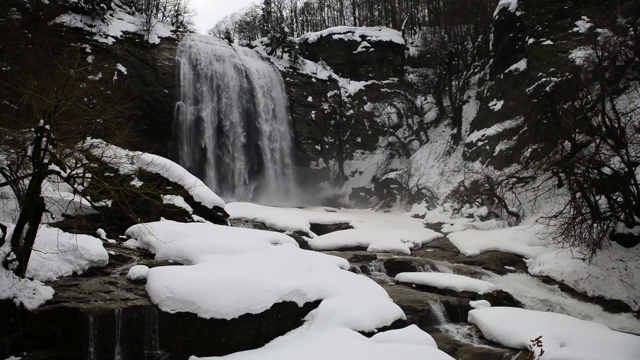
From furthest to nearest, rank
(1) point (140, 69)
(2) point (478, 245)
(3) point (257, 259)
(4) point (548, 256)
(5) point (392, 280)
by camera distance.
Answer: (1) point (140, 69)
(2) point (478, 245)
(4) point (548, 256)
(5) point (392, 280)
(3) point (257, 259)

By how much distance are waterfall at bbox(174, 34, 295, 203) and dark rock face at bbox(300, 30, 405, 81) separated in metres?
6.75

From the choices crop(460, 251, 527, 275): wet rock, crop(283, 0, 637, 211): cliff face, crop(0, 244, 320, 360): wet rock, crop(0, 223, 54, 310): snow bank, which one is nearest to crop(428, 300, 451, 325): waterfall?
crop(0, 244, 320, 360): wet rock

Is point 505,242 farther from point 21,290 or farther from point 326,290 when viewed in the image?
point 21,290

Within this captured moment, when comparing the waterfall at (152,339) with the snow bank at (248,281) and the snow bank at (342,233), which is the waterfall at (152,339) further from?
the snow bank at (342,233)

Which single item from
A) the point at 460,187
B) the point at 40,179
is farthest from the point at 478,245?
the point at 40,179

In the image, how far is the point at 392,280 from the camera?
10.6 meters

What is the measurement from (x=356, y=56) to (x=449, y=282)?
82.2ft

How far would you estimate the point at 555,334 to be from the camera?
7270mm

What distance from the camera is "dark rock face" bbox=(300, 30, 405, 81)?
31.2 m

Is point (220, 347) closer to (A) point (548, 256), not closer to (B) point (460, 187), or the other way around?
(A) point (548, 256)

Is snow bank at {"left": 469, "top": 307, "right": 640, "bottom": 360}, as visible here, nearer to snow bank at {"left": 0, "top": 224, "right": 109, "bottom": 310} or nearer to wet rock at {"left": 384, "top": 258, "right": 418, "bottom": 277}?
wet rock at {"left": 384, "top": 258, "right": 418, "bottom": 277}

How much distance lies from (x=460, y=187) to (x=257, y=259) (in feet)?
45.7

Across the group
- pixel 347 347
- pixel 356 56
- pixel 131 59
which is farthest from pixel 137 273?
pixel 356 56

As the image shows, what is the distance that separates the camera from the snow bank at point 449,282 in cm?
934
